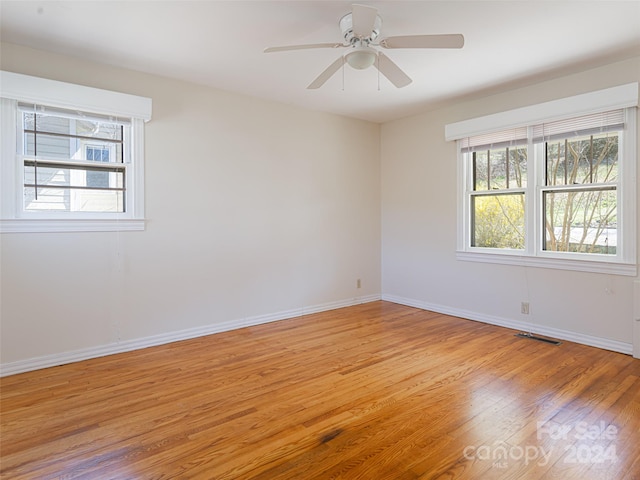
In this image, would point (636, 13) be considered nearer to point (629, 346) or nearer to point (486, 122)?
Result: point (486, 122)

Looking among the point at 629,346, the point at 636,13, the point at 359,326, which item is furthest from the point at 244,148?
the point at 629,346

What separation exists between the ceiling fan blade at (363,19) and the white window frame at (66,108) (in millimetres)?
2162

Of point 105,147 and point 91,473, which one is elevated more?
point 105,147

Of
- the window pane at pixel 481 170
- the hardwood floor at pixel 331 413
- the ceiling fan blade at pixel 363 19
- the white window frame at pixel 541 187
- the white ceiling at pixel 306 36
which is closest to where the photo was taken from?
the hardwood floor at pixel 331 413

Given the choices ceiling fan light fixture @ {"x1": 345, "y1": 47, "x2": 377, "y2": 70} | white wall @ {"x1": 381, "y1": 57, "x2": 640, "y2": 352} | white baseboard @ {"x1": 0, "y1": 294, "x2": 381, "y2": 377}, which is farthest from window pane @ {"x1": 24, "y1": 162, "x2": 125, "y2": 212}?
white wall @ {"x1": 381, "y1": 57, "x2": 640, "y2": 352}

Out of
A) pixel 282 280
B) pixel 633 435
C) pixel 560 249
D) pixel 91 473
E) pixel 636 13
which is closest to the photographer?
pixel 91 473

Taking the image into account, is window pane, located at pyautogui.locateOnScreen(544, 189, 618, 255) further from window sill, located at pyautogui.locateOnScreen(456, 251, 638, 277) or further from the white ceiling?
the white ceiling

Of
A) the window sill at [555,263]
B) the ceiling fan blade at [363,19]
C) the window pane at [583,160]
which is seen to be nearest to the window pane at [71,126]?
the ceiling fan blade at [363,19]

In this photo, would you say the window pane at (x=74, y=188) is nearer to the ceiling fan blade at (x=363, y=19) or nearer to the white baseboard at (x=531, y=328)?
the ceiling fan blade at (x=363, y=19)

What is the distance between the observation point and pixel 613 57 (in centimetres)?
317

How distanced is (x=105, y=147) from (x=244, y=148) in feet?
4.45

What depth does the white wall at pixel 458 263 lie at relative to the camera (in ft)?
11.2

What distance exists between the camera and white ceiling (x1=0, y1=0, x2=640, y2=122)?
7.96ft

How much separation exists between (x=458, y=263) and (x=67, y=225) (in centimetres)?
414
